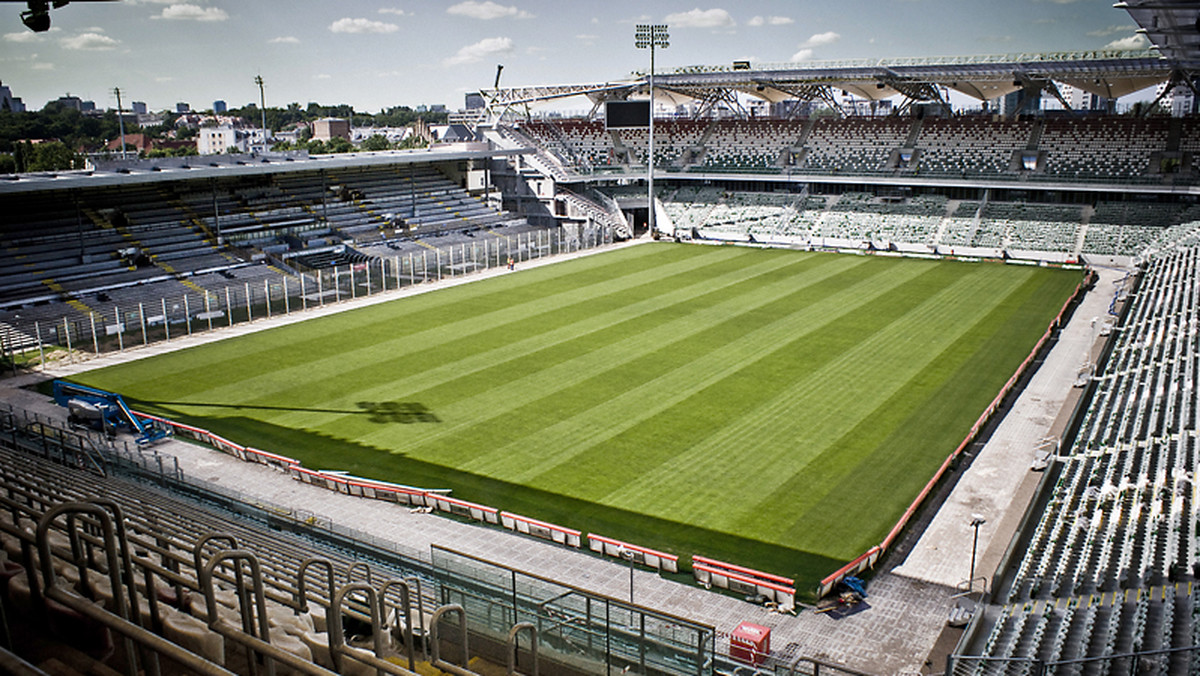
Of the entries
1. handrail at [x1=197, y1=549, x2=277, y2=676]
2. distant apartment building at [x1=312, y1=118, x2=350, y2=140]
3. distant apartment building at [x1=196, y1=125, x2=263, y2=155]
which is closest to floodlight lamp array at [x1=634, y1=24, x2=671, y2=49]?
handrail at [x1=197, y1=549, x2=277, y2=676]

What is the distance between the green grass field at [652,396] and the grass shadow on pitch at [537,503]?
0.17 feet

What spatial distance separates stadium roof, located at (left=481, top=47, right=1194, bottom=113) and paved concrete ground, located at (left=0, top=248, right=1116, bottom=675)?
35396 millimetres

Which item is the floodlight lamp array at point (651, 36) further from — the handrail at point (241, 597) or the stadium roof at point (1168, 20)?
the handrail at point (241, 597)

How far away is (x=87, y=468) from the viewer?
725 inches

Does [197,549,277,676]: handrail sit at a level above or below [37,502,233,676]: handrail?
below

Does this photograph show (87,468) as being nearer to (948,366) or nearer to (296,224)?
(948,366)

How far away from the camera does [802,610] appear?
14.7 meters

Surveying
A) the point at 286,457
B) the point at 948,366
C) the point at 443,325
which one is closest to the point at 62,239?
the point at 443,325

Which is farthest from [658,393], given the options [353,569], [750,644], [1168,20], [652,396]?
[1168,20]

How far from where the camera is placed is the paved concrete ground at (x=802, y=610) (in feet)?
45.3

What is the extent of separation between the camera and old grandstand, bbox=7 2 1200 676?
6.33m

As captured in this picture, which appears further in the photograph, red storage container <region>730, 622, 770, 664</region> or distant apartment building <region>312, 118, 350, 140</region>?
distant apartment building <region>312, 118, 350, 140</region>

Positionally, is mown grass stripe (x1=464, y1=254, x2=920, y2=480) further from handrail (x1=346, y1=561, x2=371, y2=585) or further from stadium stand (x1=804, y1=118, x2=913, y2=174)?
stadium stand (x1=804, y1=118, x2=913, y2=174)

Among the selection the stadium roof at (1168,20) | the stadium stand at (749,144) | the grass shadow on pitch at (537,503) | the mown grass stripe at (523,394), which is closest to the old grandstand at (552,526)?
the stadium stand at (749,144)
